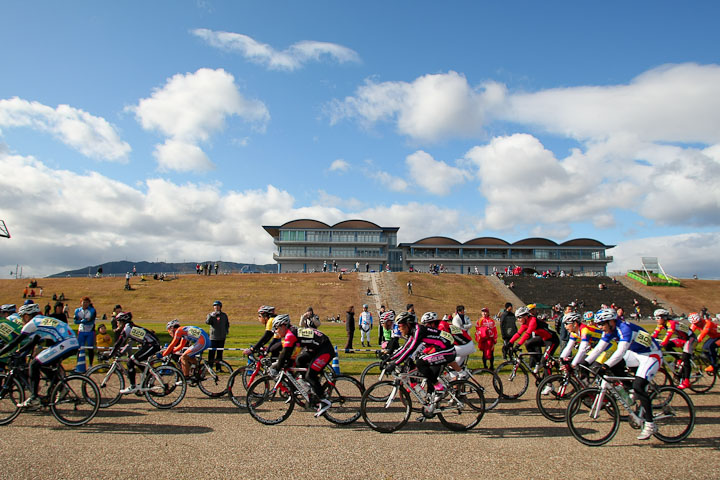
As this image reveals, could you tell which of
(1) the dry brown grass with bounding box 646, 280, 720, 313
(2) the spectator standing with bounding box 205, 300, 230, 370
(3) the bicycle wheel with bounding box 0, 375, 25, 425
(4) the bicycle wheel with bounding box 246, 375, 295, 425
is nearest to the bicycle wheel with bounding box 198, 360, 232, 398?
(4) the bicycle wheel with bounding box 246, 375, 295, 425

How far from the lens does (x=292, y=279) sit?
183 feet

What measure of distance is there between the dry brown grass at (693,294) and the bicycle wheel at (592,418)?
49775 mm

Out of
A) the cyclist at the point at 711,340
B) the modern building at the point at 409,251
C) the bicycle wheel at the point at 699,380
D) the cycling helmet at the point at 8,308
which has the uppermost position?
the modern building at the point at 409,251

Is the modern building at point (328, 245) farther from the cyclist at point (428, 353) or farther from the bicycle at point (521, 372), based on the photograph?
the cyclist at point (428, 353)

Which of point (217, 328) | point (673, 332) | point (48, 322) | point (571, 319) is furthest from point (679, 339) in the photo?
point (48, 322)

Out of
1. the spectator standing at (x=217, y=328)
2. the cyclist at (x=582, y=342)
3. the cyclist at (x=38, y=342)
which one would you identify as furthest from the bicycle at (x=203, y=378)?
the cyclist at (x=582, y=342)

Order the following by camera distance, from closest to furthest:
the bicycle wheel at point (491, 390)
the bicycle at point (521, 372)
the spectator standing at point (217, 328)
→ the bicycle wheel at point (491, 390), the bicycle at point (521, 372), the spectator standing at point (217, 328)

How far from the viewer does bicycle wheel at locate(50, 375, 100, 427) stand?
7.21 metres

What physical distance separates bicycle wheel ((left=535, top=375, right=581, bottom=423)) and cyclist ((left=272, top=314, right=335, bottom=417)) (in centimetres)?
383

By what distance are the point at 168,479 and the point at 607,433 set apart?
5.96 meters

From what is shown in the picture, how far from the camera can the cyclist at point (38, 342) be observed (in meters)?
7.36

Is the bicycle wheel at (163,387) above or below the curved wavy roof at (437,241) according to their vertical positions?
below

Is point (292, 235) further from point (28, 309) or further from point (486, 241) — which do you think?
point (28, 309)

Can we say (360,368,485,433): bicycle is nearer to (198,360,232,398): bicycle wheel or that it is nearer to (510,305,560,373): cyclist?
(510,305,560,373): cyclist
